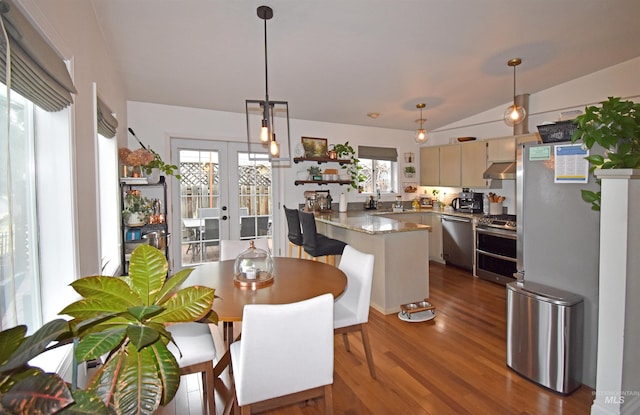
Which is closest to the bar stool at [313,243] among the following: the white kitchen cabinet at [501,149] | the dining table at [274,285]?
the dining table at [274,285]

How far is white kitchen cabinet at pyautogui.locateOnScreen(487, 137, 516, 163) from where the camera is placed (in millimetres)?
4483

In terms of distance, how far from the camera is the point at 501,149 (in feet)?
15.1

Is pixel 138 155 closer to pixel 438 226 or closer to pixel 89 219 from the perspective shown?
pixel 89 219

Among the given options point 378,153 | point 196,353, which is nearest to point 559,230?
point 196,353

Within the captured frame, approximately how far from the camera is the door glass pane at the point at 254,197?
15.6 feet

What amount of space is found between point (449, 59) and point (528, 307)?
2540 mm

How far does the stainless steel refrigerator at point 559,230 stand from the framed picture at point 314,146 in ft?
10.3

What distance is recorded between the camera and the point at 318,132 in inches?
203

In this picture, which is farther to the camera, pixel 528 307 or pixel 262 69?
pixel 262 69

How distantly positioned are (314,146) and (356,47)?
7.12 feet

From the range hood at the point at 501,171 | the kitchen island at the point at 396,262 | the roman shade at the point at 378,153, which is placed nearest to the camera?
the kitchen island at the point at 396,262

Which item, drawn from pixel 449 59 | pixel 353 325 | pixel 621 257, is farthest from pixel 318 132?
pixel 621 257

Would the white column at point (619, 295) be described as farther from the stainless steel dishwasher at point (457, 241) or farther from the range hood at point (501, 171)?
the stainless steel dishwasher at point (457, 241)

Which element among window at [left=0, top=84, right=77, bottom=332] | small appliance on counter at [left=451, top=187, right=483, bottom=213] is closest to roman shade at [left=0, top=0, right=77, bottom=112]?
window at [left=0, top=84, right=77, bottom=332]
